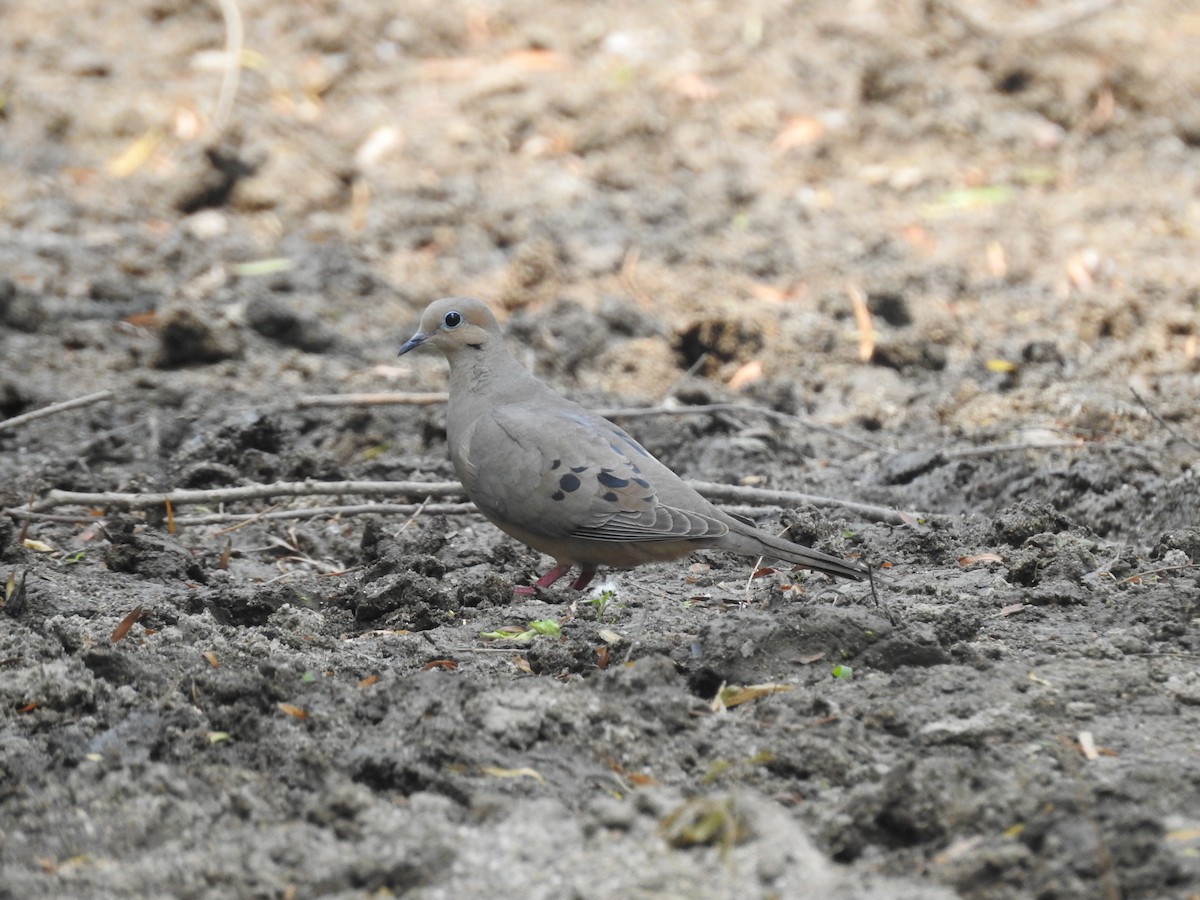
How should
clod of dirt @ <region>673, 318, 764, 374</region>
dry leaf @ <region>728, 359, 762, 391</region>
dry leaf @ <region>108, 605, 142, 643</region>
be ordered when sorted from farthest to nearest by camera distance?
clod of dirt @ <region>673, 318, 764, 374</region> → dry leaf @ <region>728, 359, 762, 391</region> → dry leaf @ <region>108, 605, 142, 643</region>

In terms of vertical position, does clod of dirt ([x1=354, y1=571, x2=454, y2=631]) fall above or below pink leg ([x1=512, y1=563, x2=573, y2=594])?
above

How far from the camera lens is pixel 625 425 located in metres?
6.31

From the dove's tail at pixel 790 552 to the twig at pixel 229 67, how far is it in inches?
226

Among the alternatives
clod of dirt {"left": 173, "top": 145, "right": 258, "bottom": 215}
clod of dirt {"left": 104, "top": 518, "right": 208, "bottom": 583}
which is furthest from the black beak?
clod of dirt {"left": 173, "top": 145, "right": 258, "bottom": 215}

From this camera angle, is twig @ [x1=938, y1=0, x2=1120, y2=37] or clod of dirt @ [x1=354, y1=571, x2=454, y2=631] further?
twig @ [x1=938, y1=0, x2=1120, y2=37]

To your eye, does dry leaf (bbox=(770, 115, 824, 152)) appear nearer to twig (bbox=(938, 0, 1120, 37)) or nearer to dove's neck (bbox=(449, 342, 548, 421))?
twig (bbox=(938, 0, 1120, 37))

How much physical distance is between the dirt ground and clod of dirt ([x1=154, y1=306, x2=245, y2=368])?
0.08 feet

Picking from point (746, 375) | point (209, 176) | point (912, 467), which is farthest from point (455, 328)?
point (209, 176)

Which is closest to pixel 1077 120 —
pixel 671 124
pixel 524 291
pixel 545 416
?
pixel 671 124

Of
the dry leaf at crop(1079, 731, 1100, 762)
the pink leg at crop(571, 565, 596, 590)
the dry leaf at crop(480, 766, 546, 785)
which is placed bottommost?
the pink leg at crop(571, 565, 596, 590)

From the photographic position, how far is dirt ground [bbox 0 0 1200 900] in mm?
2822

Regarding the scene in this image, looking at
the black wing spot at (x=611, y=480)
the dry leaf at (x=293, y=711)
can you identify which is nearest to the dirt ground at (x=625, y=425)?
the dry leaf at (x=293, y=711)

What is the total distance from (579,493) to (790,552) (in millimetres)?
745

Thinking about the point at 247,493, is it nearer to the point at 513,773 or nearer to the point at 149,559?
the point at 149,559
